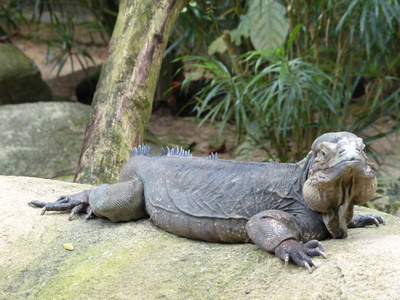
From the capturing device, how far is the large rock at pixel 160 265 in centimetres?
285

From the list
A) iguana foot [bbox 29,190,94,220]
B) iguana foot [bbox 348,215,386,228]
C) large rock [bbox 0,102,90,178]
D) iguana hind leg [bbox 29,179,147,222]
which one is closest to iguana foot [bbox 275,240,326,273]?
iguana foot [bbox 348,215,386,228]

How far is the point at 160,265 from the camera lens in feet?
11.0

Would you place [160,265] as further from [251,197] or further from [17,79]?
[17,79]

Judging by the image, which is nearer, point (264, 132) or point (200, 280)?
point (200, 280)

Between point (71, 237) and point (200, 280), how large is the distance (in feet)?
4.06

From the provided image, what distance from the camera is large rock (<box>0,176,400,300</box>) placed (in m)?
2.85

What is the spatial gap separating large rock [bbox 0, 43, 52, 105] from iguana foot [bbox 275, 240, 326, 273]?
877 centimetres

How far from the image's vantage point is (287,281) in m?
2.94

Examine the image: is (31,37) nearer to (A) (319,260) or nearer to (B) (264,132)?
(B) (264,132)

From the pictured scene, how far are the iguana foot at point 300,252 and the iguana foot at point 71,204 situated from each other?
1.77 metres

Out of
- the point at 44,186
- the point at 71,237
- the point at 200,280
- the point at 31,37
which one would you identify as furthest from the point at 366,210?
the point at 31,37

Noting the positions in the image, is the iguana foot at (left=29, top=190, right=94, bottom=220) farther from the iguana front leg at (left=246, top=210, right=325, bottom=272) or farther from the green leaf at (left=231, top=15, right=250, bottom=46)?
the green leaf at (left=231, top=15, right=250, bottom=46)

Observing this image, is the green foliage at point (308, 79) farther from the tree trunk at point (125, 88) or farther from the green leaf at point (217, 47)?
the tree trunk at point (125, 88)

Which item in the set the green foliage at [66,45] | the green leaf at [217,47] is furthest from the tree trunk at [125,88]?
the green foliage at [66,45]
